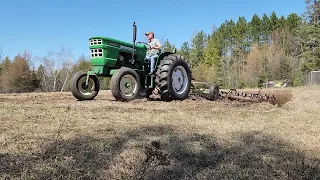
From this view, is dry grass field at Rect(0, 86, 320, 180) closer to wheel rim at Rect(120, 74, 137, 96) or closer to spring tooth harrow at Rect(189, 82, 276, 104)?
wheel rim at Rect(120, 74, 137, 96)

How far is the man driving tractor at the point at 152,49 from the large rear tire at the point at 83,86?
64.6 inches

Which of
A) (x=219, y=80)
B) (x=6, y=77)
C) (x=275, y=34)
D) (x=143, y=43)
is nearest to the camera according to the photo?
(x=143, y=43)

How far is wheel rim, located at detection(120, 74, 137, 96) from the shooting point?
8.21 meters

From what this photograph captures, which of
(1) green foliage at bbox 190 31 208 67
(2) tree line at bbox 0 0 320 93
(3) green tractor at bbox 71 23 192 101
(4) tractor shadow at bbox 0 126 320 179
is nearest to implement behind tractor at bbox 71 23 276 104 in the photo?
(3) green tractor at bbox 71 23 192 101

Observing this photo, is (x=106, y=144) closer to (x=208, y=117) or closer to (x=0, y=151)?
(x=0, y=151)

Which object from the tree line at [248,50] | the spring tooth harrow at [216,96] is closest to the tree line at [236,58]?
the tree line at [248,50]

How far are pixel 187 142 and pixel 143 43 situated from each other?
6.05 m

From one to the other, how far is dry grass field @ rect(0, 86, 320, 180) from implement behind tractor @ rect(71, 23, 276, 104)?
8.41 feet

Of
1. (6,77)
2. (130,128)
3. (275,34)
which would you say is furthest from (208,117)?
(275,34)

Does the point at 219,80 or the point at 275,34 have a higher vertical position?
the point at 275,34

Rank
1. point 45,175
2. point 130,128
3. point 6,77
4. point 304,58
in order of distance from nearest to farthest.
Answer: point 45,175 → point 130,128 → point 304,58 → point 6,77

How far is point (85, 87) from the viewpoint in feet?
29.5

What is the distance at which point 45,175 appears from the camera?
2678 millimetres

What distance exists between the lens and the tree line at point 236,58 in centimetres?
4600
